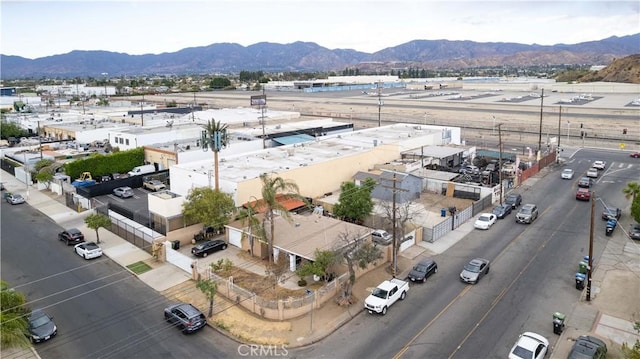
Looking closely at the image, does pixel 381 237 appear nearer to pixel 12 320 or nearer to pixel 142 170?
pixel 12 320

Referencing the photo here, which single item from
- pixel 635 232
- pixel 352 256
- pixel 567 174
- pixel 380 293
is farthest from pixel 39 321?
pixel 567 174

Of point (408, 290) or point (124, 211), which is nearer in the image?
point (408, 290)

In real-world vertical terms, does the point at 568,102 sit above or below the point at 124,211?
above

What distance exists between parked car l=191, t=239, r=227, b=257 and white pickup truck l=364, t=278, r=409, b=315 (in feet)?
39.2

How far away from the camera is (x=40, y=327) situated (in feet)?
70.2

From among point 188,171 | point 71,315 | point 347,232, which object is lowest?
point 71,315

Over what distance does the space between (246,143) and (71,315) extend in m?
33.5

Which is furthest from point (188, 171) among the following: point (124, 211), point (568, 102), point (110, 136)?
point (568, 102)

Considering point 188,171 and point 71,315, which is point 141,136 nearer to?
point 188,171

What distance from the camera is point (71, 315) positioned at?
23.5 m

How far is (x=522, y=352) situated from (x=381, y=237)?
47.4ft

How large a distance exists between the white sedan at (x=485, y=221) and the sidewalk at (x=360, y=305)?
1.96m

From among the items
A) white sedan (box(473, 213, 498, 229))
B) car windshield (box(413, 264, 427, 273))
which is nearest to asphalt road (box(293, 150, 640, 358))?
white sedan (box(473, 213, 498, 229))

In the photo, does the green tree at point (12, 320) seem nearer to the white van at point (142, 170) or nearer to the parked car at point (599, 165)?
the white van at point (142, 170)
